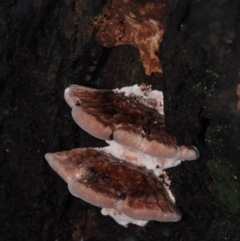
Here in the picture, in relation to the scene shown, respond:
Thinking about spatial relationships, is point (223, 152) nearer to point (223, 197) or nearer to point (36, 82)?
point (223, 197)

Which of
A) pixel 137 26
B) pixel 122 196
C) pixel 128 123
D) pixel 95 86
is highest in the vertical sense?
pixel 137 26

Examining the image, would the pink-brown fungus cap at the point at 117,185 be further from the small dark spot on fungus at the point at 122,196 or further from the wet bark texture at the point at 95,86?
the wet bark texture at the point at 95,86

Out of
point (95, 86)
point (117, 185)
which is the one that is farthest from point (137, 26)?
point (117, 185)

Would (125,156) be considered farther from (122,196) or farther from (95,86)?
(95,86)

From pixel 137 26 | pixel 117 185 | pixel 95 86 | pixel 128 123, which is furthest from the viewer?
pixel 95 86

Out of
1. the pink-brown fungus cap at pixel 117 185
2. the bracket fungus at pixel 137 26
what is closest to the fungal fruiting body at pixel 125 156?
the pink-brown fungus cap at pixel 117 185

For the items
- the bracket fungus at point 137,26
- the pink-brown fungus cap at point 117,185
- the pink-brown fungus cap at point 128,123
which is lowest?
the pink-brown fungus cap at point 117,185
